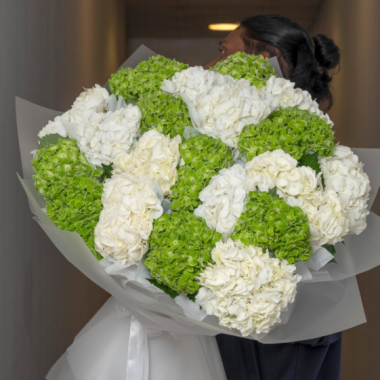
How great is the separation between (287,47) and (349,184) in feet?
3.10

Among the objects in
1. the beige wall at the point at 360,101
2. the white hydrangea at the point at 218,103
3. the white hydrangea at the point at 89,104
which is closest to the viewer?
the white hydrangea at the point at 218,103

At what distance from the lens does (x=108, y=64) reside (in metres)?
3.62

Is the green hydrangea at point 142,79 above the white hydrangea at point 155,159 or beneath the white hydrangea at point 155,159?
above

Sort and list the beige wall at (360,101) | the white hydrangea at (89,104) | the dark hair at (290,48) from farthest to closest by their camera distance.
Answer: the beige wall at (360,101) → the dark hair at (290,48) → the white hydrangea at (89,104)

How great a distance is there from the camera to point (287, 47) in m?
1.91

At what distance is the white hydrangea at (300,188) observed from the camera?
99 centimetres

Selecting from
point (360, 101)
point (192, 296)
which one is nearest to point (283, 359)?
point (192, 296)

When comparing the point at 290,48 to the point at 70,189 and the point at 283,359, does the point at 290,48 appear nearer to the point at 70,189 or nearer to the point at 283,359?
the point at 283,359

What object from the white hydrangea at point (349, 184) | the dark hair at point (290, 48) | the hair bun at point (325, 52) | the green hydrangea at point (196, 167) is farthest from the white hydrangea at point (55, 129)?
the hair bun at point (325, 52)

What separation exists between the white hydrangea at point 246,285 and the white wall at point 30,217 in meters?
0.74

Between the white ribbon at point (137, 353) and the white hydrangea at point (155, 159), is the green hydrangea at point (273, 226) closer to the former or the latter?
the white hydrangea at point (155, 159)

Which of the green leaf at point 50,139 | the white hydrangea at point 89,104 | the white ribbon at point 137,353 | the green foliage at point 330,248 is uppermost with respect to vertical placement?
the white hydrangea at point 89,104

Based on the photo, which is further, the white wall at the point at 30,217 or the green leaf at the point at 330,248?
the white wall at the point at 30,217

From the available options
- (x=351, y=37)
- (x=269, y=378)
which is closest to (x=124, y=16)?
(x=351, y=37)
